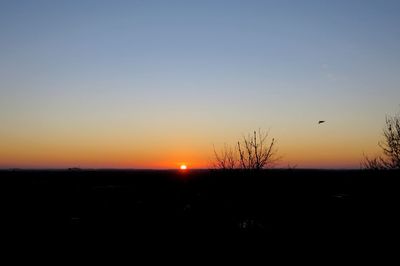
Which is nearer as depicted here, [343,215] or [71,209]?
[343,215]

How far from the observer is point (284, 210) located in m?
31.8

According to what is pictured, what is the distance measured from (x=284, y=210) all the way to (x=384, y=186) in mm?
14016

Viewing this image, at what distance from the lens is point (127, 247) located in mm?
20984

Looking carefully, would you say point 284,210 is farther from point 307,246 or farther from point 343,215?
point 307,246

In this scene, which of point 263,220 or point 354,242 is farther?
point 263,220

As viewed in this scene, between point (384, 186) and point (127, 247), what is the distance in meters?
28.8

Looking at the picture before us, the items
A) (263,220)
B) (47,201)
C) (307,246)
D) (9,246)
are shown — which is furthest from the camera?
(47,201)

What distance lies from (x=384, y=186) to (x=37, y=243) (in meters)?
32.0

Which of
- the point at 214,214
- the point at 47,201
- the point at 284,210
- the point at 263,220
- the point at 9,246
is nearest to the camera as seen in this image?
the point at 9,246

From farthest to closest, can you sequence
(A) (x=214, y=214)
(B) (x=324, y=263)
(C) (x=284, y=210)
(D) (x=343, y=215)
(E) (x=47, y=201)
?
(E) (x=47, y=201) < (C) (x=284, y=210) < (D) (x=343, y=215) < (A) (x=214, y=214) < (B) (x=324, y=263)

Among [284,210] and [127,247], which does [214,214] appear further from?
[284,210]

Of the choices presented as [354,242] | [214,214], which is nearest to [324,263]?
[354,242]

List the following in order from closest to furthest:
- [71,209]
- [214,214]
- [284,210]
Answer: [214,214]
[284,210]
[71,209]

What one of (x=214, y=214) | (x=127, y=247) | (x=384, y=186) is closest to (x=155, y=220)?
Answer: (x=214, y=214)
